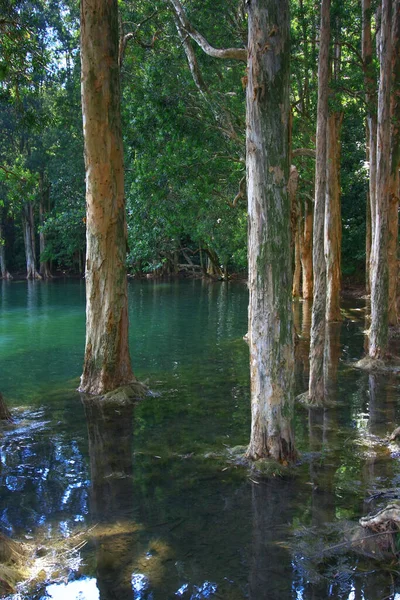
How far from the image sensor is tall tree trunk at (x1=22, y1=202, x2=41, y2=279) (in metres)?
46.6

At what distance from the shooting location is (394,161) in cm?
1673

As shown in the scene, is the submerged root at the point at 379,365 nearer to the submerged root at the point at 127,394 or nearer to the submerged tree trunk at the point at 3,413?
the submerged root at the point at 127,394

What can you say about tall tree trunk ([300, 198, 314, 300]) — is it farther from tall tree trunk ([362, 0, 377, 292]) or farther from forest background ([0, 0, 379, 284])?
tall tree trunk ([362, 0, 377, 292])

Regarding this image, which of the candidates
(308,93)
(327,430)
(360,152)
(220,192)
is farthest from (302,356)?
(360,152)

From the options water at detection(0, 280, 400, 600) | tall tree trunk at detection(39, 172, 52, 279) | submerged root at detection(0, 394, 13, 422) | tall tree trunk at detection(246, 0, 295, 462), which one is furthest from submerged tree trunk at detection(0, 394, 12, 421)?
tall tree trunk at detection(39, 172, 52, 279)

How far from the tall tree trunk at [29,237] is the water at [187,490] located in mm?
34992

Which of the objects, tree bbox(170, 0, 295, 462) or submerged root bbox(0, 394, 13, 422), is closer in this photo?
tree bbox(170, 0, 295, 462)

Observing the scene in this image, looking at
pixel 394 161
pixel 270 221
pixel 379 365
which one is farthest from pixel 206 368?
pixel 394 161

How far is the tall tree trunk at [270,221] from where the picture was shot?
253 inches

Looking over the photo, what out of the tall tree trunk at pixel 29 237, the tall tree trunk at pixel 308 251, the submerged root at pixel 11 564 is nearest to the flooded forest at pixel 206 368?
the submerged root at pixel 11 564

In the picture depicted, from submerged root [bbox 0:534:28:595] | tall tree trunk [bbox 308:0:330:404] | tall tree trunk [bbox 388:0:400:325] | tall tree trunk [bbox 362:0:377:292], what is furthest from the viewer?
tall tree trunk [bbox 388:0:400:325]

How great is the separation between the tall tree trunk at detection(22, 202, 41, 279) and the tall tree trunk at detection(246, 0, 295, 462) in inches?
1655

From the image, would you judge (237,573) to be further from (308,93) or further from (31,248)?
(31,248)

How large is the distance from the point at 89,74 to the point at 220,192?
11032 mm
